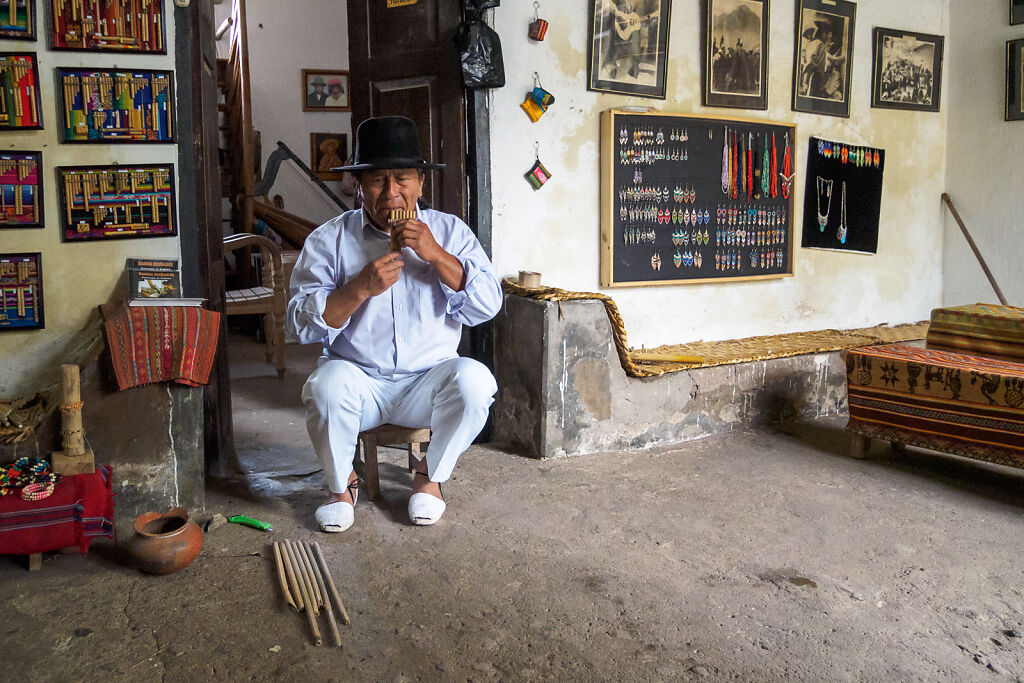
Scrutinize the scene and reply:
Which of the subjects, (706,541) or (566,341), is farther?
(566,341)

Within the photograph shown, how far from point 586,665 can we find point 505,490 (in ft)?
4.35

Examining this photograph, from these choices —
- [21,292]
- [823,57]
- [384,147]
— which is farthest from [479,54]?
[823,57]

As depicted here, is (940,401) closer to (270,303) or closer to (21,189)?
(21,189)

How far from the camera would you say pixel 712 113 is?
4457 millimetres

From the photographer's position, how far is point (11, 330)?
2.99 metres

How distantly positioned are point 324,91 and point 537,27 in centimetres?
547

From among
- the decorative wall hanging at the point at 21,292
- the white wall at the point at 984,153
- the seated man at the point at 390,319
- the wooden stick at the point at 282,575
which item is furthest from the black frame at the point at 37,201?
the white wall at the point at 984,153

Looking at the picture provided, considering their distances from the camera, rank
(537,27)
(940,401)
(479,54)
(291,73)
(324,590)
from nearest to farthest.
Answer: (324,590) < (940,401) < (479,54) < (537,27) < (291,73)

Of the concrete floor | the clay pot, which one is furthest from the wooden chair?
the clay pot

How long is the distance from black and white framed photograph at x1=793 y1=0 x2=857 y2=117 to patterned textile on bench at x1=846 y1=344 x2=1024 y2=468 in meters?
1.76

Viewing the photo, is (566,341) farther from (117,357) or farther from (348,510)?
(117,357)

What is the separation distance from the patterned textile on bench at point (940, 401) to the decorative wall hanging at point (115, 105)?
3148 mm

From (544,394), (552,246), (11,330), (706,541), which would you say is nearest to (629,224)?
(552,246)

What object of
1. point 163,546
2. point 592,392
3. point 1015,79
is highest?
point 1015,79
